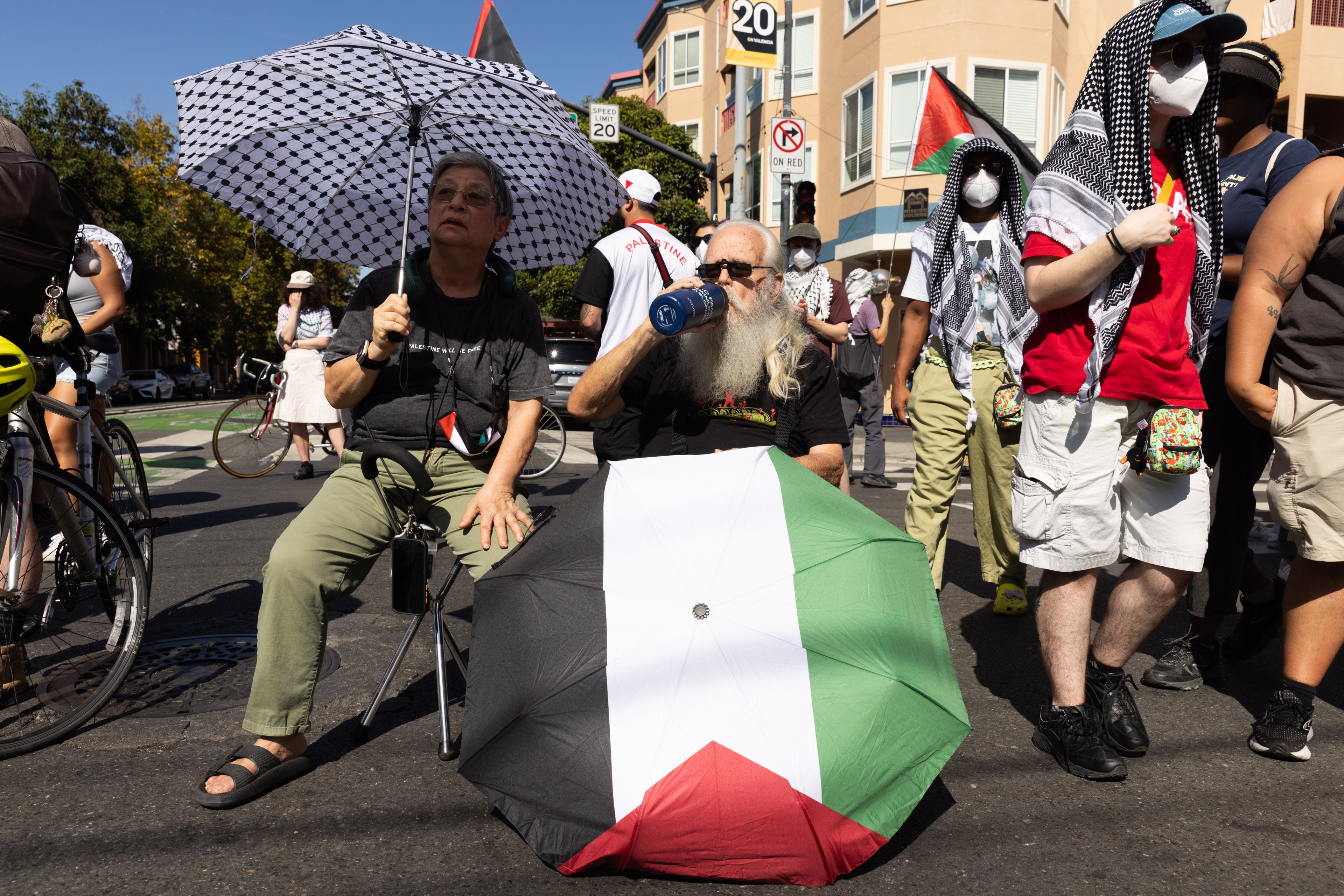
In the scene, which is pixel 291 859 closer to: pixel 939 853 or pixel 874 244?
pixel 939 853

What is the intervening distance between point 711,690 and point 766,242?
4.85 feet

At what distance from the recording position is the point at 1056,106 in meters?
22.2

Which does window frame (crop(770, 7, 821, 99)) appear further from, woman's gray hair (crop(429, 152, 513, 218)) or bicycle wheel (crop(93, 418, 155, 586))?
woman's gray hair (crop(429, 152, 513, 218))

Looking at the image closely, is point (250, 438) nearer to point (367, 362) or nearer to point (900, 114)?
point (367, 362)

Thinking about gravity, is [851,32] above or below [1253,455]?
above

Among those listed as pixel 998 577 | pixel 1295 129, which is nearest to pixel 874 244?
pixel 1295 129

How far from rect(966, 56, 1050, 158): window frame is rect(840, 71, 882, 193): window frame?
2049 millimetres

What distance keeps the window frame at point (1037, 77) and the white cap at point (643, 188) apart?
17.9m

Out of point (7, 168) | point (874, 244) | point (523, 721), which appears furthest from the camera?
point (874, 244)

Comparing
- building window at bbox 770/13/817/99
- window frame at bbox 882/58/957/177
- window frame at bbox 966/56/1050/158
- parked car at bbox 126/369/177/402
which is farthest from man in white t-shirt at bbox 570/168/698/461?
parked car at bbox 126/369/177/402

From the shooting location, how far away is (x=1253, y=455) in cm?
369

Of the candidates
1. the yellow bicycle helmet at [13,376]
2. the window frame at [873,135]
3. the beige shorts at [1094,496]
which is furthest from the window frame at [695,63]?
the yellow bicycle helmet at [13,376]

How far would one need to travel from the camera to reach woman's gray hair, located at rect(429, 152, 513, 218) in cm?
305

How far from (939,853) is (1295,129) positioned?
22893 mm
